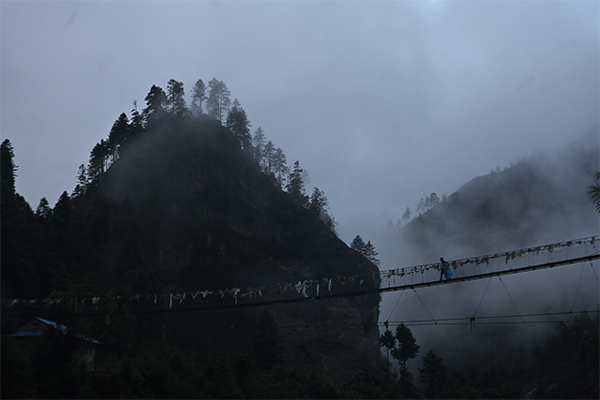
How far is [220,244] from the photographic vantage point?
203 feet

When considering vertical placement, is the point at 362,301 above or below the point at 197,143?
below

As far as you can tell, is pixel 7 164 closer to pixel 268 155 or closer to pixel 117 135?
pixel 117 135

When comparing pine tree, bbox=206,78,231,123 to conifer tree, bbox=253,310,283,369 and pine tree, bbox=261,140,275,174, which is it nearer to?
pine tree, bbox=261,140,275,174

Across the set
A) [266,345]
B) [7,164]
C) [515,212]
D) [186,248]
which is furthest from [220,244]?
[515,212]

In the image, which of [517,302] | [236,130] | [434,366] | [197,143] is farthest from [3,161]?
[517,302]

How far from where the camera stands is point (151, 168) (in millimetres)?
69125

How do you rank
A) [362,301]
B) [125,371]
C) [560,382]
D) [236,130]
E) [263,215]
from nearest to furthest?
[125,371] < [560,382] < [362,301] < [263,215] < [236,130]

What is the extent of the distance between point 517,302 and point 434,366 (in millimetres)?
42604

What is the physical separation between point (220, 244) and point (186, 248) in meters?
4.38

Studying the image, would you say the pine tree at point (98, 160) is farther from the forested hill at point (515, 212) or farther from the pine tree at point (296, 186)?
the forested hill at point (515, 212)

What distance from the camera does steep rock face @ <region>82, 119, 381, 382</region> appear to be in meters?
56.1

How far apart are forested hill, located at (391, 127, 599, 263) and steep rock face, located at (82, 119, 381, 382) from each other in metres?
71.8

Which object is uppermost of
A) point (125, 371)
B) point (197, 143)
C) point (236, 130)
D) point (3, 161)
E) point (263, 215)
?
point (236, 130)

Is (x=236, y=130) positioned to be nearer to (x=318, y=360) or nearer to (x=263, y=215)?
(x=263, y=215)
